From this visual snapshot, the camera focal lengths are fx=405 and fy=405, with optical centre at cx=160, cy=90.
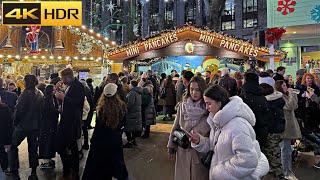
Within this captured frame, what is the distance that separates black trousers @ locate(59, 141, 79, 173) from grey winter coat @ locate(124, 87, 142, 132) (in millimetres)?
2778

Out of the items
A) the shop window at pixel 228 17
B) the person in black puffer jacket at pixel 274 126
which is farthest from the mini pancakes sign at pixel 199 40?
the shop window at pixel 228 17

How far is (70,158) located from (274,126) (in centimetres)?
358

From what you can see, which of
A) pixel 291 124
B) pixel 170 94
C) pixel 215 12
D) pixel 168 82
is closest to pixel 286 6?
pixel 168 82

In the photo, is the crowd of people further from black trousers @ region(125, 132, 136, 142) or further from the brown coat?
the brown coat

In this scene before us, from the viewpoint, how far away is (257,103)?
5500 millimetres

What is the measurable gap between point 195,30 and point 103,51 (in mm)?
5511

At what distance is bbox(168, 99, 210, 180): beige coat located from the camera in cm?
445

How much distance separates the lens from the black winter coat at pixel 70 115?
22.5 feet

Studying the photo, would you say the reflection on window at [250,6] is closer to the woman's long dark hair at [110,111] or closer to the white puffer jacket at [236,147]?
the woman's long dark hair at [110,111]

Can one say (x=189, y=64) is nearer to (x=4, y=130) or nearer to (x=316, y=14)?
(x=316, y=14)

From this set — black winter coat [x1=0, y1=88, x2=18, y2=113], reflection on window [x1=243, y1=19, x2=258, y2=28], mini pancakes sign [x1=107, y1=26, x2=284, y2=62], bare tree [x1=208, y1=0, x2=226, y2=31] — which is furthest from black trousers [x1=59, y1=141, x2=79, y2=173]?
reflection on window [x1=243, y1=19, x2=258, y2=28]

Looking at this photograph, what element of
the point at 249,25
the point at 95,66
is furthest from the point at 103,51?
the point at 249,25

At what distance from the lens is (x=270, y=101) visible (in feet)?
20.0

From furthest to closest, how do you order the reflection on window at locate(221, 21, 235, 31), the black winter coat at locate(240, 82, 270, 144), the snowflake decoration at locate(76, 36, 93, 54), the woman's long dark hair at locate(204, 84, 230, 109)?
1. the reflection on window at locate(221, 21, 235, 31)
2. the snowflake decoration at locate(76, 36, 93, 54)
3. the black winter coat at locate(240, 82, 270, 144)
4. the woman's long dark hair at locate(204, 84, 230, 109)
